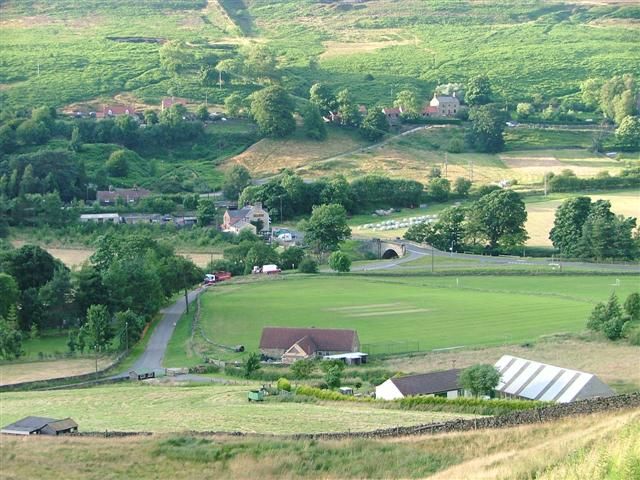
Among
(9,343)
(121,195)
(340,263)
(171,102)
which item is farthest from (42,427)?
(171,102)

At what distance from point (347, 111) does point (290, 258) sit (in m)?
34.0

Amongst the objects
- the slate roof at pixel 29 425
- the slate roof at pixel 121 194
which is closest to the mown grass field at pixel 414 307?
the slate roof at pixel 29 425

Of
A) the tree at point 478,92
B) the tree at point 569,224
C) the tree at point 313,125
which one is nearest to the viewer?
the tree at point 569,224

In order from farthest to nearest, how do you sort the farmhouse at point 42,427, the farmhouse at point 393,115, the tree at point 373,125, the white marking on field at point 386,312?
1. the farmhouse at point 393,115
2. the tree at point 373,125
3. the white marking on field at point 386,312
4. the farmhouse at point 42,427

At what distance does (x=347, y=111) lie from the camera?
306ft

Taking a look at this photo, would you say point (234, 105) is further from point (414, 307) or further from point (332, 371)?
point (332, 371)

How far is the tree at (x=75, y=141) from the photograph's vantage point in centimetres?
8250

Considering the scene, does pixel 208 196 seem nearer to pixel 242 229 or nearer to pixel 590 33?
pixel 242 229

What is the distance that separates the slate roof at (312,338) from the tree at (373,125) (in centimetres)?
4938

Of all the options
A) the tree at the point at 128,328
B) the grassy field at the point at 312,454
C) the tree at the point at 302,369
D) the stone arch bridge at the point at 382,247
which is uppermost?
the grassy field at the point at 312,454

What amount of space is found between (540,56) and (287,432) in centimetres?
9706

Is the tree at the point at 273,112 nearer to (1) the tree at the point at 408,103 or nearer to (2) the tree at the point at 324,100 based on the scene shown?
(2) the tree at the point at 324,100

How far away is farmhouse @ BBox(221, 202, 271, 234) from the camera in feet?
228

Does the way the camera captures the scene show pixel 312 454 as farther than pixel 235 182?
No
